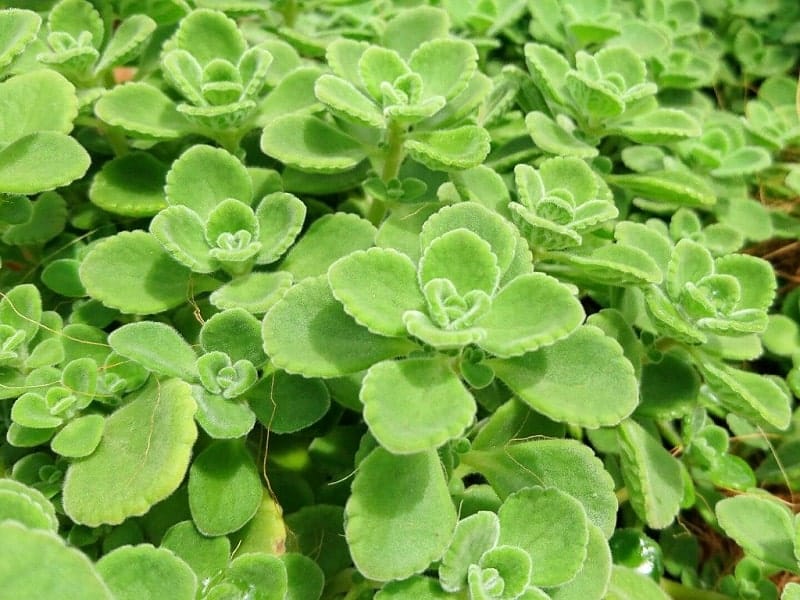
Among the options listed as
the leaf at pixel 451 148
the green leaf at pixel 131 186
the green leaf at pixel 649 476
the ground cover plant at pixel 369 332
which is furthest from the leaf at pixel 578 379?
the green leaf at pixel 131 186

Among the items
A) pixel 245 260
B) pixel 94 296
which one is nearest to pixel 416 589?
pixel 245 260

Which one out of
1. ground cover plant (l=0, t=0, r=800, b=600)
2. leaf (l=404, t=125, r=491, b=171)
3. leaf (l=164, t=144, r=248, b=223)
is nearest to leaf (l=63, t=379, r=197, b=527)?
ground cover plant (l=0, t=0, r=800, b=600)

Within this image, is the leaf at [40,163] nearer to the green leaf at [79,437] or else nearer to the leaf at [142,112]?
the leaf at [142,112]

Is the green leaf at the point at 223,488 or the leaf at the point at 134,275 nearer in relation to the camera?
the green leaf at the point at 223,488

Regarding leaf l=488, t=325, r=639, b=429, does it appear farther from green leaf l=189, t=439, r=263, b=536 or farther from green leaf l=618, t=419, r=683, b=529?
green leaf l=189, t=439, r=263, b=536

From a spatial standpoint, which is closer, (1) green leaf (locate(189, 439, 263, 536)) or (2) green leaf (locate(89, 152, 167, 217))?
(1) green leaf (locate(189, 439, 263, 536))

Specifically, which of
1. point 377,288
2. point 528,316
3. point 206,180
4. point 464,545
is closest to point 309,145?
point 206,180

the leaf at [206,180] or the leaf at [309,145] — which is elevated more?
the leaf at [309,145]

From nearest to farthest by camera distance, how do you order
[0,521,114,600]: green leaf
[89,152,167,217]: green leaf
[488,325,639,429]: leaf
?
1. [0,521,114,600]: green leaf
2. [488,325,639,429]: leaf
3. [89,152,167,217]: green leaf
